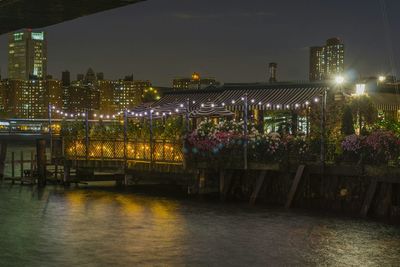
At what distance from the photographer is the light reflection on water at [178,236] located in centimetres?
1842

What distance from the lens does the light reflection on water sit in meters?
18.4

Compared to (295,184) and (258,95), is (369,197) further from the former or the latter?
(258,95)

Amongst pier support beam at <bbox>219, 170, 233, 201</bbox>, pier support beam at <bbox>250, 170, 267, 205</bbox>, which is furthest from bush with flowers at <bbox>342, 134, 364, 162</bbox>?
pier support beam at <bbox>219, 170, 233, 201</bbox>

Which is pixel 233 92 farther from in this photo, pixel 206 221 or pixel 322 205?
pixel 206 221

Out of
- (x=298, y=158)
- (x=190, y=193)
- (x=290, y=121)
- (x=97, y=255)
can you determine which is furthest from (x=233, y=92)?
(x=97, y=255)

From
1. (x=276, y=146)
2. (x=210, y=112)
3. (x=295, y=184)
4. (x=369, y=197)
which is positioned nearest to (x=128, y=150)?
(x=210, y=112)

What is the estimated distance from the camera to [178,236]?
71.8 feet

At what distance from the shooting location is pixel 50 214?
27281 mm

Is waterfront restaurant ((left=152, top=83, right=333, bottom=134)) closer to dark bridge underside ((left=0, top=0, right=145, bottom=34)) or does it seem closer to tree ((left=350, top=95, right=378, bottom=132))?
tree ((left=350, top=95, right=378, bottom=132))

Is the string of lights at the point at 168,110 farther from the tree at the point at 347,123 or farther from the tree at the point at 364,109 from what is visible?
the tree at the point at 347,123

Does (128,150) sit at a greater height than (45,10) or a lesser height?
lesser

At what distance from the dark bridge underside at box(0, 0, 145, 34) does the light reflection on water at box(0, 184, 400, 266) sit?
21.9 feet

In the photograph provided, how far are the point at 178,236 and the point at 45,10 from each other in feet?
25.6

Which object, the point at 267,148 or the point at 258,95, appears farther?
the point at 258,95
